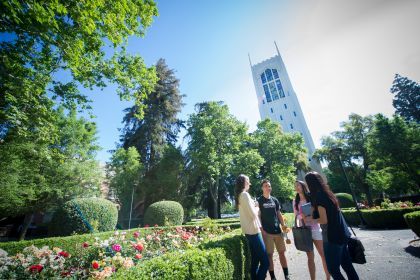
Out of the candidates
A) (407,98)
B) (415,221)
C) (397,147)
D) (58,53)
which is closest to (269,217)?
(415,221)

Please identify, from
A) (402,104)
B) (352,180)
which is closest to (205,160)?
(352,180)

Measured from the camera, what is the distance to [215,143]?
24.8 m

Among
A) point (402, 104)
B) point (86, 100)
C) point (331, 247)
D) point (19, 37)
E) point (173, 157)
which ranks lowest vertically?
→ point (331, 247)

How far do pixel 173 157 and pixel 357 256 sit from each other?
24.8 meters

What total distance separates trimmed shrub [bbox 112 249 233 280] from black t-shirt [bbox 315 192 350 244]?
190 cm

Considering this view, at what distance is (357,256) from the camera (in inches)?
141

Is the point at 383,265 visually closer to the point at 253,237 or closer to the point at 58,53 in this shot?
the point at 253,237

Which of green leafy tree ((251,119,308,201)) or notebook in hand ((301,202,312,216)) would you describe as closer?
notebook in hand ((301,202,312,216))

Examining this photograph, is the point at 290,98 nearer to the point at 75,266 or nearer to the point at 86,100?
the point at 86,100

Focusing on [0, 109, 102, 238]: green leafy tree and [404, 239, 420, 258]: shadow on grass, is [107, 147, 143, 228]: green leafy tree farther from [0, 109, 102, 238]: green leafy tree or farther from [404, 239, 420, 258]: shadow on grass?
[404, 239, 420, 258]: shadow on grass

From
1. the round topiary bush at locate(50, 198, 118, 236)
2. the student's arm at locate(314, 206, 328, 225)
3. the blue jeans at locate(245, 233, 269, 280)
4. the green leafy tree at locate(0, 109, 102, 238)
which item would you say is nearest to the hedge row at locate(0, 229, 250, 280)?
the blue jeans at locate(245, 233, 269, 280)

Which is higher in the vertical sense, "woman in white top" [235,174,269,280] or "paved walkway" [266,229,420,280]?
"woman in white top" [235,174,269,280]

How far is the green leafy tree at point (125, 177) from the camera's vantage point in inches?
976

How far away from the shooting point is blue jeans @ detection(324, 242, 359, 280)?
3231 mm
